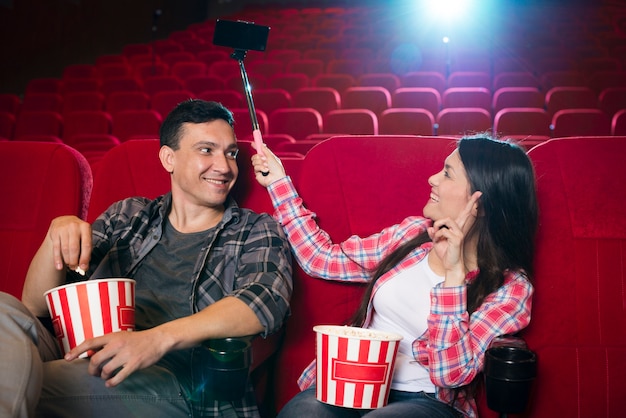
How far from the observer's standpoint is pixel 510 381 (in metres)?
0.75

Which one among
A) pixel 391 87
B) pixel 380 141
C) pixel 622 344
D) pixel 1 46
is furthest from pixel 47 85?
pixel 622 344

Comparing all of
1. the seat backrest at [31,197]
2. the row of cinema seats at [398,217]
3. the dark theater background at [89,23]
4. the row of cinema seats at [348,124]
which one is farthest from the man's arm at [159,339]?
the dark theater background at [89,23]

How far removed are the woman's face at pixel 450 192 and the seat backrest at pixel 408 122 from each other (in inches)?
60.3

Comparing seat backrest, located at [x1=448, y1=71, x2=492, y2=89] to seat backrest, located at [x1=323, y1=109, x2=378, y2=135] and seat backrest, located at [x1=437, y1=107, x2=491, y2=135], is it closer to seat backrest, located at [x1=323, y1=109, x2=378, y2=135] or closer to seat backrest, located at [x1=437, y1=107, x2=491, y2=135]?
seat backrest, located at [x1=437, y1=107, x2=491, y2=135]

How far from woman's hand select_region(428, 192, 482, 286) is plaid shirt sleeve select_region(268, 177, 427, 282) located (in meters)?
0.13

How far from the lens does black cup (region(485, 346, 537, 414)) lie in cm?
75

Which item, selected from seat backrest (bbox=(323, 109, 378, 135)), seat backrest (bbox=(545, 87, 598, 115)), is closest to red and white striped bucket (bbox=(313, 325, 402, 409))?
seat backrest (bbox=(323, 109, 378, 135))

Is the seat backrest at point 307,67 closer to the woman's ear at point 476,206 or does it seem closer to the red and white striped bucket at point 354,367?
the woman's ear at point 476,206

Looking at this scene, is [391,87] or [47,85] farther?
[47,85]

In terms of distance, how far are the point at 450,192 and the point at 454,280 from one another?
0.13 metres

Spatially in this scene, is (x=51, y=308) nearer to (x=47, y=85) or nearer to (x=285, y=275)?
(x=285, y=275)

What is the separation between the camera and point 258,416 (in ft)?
2.97

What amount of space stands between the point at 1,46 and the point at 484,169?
3.93 m

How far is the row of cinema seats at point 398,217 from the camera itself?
98cm
